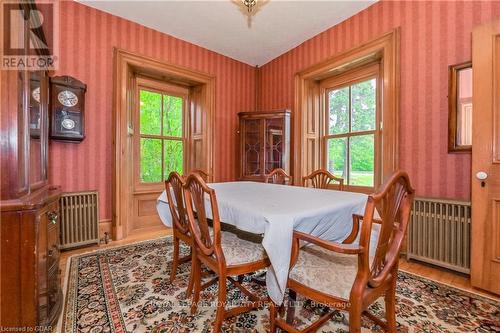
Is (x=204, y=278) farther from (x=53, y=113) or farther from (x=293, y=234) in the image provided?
(x=53, y=113)

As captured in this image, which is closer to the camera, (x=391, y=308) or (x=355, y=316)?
(x=355, y=316)

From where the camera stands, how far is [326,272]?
1206mm

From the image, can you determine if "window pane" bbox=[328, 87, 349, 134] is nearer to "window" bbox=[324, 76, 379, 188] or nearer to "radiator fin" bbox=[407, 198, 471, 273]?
"window" bbox=[324, 76, 379, 188]

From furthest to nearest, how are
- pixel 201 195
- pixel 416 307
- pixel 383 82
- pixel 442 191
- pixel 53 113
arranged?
pixel 383 82, pixel 53 113, pixel 442 191, pixel 416 307, pixel 201 195

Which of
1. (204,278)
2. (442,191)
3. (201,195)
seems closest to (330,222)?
(201,195)

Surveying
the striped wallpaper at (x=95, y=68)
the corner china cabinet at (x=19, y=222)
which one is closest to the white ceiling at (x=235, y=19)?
the striped wallpaper at (x=95, y=68)

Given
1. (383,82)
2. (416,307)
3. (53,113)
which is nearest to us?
(416,307)

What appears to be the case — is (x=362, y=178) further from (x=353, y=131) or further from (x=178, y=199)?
(x=178, y=199)

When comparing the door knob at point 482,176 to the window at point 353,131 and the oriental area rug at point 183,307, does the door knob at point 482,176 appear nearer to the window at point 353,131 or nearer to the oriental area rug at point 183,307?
the oriental area rug at point 183,307

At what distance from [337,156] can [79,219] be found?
11.6 ft

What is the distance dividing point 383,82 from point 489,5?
974 millimetres

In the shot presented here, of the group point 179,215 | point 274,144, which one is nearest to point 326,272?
point 179,215

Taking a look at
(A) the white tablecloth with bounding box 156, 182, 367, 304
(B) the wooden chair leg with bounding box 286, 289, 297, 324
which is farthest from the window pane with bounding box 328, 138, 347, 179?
(B) the wooden chair leg with bounding box 286, 289, 297, 324

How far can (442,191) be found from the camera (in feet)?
7.59
